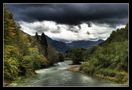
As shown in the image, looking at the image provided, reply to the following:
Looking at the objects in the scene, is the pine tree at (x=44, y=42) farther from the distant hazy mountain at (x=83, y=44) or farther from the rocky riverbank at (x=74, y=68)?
the rocky riverbank at (x=74, y=68)

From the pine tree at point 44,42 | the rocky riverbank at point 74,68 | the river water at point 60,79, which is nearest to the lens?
the river water at point 60,79

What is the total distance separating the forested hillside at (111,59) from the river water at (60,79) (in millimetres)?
194

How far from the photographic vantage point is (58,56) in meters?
12.4

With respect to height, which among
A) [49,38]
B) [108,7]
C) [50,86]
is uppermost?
[108,7]

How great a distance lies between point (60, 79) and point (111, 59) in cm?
146

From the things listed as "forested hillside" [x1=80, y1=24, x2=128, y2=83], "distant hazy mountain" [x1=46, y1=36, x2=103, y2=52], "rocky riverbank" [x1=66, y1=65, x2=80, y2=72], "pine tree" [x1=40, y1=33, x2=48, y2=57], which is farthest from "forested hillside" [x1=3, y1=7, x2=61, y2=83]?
"forested hillside" [x1=80, y1=24, x2=128, y2=83]

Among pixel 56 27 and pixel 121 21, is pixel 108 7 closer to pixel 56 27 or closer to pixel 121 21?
pixel 121 21

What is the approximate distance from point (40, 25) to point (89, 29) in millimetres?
1315

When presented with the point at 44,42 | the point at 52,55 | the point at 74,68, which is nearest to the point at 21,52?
the point at 44,42

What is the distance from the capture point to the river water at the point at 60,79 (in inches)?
466

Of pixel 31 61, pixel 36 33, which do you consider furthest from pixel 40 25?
pixel 31 61

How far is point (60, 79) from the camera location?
12.0m

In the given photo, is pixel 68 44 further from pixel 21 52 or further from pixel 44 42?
pixel 21 52

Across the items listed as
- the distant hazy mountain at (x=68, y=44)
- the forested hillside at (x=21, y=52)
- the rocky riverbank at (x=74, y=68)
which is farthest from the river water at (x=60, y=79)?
the distant hazy mountain at (x=68, y=44)
